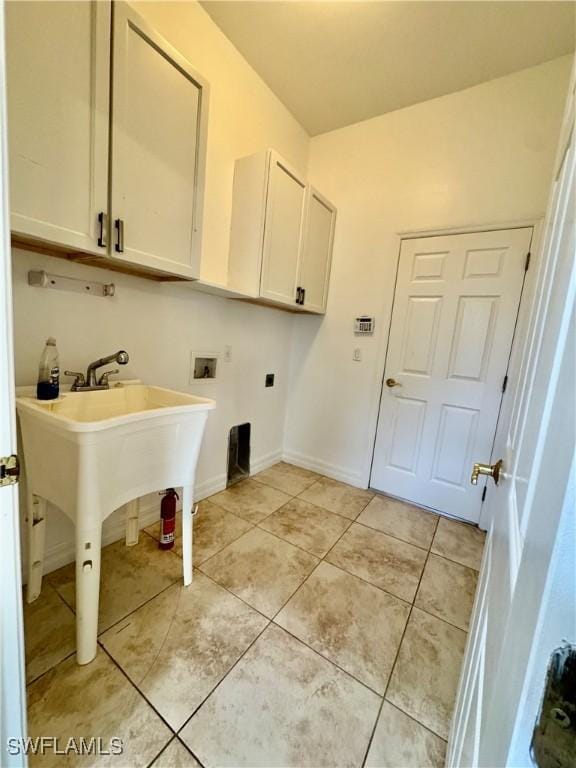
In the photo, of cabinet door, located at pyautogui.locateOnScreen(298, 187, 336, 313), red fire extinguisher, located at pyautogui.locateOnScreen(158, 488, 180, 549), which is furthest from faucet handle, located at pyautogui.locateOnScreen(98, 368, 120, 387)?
A: cabinet door, located at pyautogui.locateOnScreen(298, 187, 336, 313)

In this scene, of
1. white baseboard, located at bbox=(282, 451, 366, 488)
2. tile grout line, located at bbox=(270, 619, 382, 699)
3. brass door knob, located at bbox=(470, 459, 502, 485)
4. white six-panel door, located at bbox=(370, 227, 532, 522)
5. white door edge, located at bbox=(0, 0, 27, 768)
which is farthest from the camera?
white baseboard, located at bbox=(282, 451, 366, 488)

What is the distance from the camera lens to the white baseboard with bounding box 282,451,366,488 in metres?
2.67

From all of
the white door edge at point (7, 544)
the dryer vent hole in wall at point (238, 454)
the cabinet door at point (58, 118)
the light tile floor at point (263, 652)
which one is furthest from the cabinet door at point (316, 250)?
the white door edge at point (7, 544)

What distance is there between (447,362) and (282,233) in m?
1.48

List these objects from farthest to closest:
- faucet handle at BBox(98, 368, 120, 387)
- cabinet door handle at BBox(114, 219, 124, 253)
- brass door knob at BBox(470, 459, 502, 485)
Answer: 1. faucet handle at BBox(98, 368, 120, 387)
2. cabinet door handle at BBox(114, 219, 124, 253)
3. brass door knob at BBox(470, 459, 502, 485)

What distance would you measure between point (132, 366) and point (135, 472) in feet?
2.36

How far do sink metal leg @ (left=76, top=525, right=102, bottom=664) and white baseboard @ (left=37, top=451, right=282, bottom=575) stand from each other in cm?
55

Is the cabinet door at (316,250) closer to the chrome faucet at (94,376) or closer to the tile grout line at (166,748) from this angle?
the chrome faucet at (94,376)

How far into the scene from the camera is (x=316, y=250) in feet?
8.16

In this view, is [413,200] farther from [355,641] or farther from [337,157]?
[355,641]

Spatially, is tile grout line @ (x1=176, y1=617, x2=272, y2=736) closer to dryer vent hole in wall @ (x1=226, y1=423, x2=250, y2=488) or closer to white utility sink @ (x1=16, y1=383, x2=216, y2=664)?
white utility sink @ (x1=16, y1=383, x2=216, y2=664)

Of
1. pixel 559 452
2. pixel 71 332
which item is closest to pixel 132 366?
pixel 71 332

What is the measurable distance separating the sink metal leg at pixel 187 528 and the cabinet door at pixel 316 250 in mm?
1623

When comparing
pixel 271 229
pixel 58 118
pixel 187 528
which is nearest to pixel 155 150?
pixel 58 118
